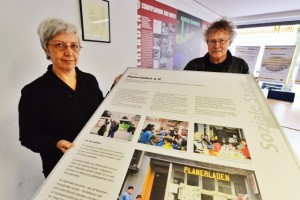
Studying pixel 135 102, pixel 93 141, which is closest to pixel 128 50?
pixel 135 102

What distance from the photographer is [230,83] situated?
0.78 meters

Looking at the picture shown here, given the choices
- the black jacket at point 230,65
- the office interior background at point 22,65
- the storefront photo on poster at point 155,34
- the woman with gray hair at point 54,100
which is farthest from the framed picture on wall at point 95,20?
the black jacket at point 230,65

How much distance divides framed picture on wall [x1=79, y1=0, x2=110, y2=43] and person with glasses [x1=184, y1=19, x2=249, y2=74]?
3.13 ft

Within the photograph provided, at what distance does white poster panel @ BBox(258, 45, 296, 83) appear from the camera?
161 inches

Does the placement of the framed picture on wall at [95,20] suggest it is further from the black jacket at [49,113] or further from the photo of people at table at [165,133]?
the photo of people at table at [165,133]

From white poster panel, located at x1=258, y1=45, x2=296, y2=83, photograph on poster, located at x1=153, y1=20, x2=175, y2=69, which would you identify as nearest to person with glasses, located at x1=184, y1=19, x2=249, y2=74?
photograph on poster, located at x1=153, y1=20, x2=175, y2=69

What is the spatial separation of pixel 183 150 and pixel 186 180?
0.09 metres

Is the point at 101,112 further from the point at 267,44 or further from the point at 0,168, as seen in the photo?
the point at 267,44

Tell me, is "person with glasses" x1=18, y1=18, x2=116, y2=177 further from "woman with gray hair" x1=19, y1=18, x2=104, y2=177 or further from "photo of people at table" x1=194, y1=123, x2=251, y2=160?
"photo of people at table" x1=194, y1=123, x2=251, y2=160

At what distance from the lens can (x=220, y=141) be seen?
Result: 22.5 inches

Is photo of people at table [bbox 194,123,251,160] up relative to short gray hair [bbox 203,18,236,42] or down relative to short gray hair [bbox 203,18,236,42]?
down

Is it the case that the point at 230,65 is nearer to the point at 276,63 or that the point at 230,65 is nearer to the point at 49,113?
the point at 49,113

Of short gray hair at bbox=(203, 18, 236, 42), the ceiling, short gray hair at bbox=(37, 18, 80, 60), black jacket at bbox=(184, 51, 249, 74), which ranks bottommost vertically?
black jacket at bbox=(184, 51, 249, 74)

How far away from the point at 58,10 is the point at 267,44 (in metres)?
5.15
